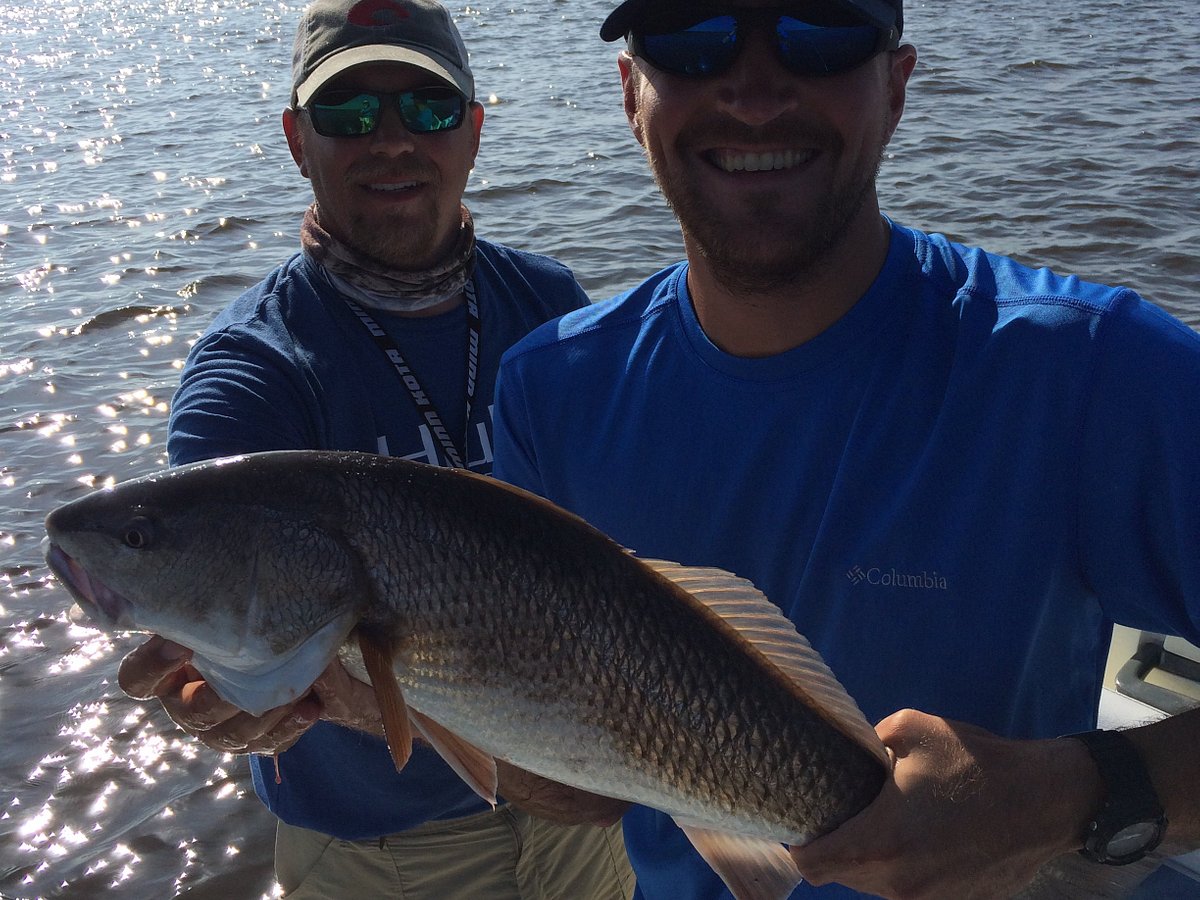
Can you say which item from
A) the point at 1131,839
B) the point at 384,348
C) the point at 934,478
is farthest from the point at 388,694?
the point at 384,348

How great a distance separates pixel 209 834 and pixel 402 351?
276 cm

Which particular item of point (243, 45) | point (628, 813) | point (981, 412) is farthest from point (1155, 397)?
point (243, 45)

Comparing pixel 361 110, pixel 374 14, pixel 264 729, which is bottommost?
pixel 264 729

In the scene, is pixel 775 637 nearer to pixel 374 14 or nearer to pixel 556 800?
pixel 556 800

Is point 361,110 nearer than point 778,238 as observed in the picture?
No

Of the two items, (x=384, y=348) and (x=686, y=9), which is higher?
(x=686, y=9)

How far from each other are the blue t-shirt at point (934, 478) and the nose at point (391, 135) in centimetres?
147

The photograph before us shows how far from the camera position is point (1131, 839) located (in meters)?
1.84

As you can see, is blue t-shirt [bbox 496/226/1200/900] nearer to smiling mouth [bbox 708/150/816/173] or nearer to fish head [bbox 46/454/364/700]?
smiling mouth [bbox 708/150/816/173]

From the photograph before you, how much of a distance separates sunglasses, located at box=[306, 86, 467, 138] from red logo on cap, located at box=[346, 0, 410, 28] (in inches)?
10.2

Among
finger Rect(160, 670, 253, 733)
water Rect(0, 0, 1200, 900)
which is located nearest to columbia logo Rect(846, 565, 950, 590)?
finger Rect(160, 670, 253, 733)

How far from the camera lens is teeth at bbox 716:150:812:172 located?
7.59ft

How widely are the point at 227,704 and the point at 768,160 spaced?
5.46 feet

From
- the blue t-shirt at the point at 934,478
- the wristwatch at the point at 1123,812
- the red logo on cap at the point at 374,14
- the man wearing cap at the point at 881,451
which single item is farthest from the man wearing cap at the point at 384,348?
the wristwatch at the point at 1123,812
